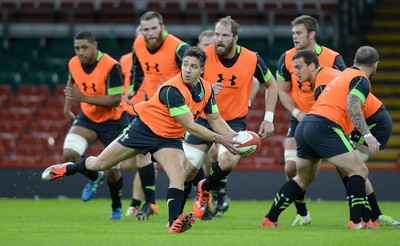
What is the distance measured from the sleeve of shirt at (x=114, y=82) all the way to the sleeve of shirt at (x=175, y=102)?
2.59 meters

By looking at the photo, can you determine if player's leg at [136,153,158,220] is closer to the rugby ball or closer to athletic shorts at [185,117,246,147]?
athletic shorts at [185,117,246,147]

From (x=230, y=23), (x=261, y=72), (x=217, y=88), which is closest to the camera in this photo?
(x=217, y=88)

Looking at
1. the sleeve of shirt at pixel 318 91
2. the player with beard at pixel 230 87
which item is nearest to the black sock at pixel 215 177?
the player with beard at pixel 230 87

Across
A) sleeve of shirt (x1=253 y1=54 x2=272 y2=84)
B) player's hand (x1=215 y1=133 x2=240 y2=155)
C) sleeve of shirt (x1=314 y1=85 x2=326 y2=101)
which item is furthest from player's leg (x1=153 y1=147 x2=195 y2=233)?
sleeve of shirt (x1=253 y1=54 x2=272 y2=84)

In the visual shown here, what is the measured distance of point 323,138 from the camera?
28.4 feet

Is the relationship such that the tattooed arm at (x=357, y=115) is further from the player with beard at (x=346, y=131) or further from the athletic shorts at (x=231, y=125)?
the athletic shorts at (x=231, y=125)

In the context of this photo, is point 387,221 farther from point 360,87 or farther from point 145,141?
point 145,141

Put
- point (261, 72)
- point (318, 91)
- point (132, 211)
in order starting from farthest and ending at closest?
point (132, 211) → point (261, 72) → point (318, 91)

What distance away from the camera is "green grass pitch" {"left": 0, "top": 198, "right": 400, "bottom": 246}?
7.50m

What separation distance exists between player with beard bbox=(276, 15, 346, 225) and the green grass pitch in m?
0.57

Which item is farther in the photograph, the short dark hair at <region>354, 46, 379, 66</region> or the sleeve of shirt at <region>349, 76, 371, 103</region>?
the short dark hair at <region>354, 46, 379, 66</region>

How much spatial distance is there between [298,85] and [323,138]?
61.3 inches

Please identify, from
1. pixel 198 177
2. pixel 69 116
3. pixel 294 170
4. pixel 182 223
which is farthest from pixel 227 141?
pixel 69 116

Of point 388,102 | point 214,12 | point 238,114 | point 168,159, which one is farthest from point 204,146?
point 214,12
